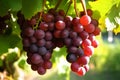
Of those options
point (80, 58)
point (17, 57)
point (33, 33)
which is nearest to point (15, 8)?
point (33, 33)

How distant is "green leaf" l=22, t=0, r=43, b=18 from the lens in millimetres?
1276

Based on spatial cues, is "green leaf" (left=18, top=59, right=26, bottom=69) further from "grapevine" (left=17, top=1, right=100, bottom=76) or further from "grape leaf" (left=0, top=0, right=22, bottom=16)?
"grapevine" (left=17, top=1, right=100, bottom=76)

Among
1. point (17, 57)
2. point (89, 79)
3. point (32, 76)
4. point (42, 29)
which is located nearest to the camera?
point (42, 29)

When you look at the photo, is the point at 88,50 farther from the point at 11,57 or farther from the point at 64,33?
the point at 11,57

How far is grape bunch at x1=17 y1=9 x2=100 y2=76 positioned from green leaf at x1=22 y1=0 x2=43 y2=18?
55 mm

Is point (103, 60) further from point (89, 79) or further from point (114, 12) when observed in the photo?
point (114, 12)

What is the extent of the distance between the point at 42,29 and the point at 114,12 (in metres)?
0.27

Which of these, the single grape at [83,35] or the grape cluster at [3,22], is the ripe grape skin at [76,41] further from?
the grape cluster at [3,22]

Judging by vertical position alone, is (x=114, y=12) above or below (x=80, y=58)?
above

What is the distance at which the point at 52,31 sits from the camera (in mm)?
1200

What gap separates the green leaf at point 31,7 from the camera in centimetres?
128

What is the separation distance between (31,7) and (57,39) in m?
0.15

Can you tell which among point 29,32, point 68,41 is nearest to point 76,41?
point 68,41

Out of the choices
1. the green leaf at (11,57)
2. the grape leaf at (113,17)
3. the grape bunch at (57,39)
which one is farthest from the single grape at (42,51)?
the green leaf at (11,57)
